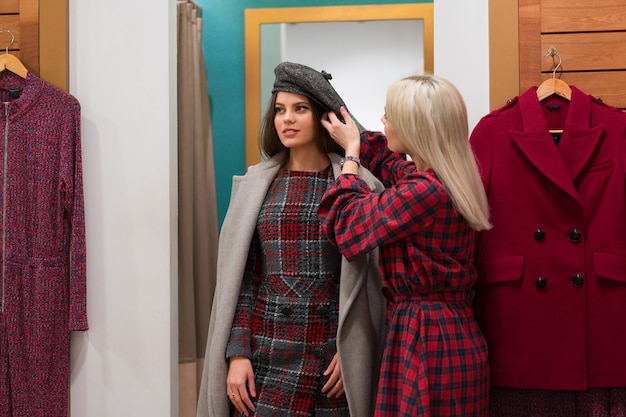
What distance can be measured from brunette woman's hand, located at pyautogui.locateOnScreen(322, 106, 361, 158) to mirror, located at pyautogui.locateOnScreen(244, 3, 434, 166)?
4.51ft

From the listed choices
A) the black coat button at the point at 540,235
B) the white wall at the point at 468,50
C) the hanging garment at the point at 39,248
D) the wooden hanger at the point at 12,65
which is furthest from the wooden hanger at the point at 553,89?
the wooden hanger at the point at 12,65

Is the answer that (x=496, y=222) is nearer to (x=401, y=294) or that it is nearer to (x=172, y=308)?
(x=401, y=294)

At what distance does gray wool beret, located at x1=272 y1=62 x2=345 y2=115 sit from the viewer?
1.96m

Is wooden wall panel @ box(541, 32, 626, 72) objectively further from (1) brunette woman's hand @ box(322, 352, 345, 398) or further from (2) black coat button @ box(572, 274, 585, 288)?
(1) brunette woman's hand @ box(322, 352, 345, 398)

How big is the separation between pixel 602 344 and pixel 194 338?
1.84 m

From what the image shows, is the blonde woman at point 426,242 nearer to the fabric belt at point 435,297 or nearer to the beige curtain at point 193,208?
the fabric belt at point 435,297

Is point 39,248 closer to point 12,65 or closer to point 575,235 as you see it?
point 12,65

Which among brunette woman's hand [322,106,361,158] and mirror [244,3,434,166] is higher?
mirror [244,3,434,166]

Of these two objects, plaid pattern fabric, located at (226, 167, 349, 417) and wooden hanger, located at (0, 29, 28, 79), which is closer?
plaid pattern fabric, located at (226, 167, 349, 417)

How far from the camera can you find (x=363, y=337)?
6.25ft

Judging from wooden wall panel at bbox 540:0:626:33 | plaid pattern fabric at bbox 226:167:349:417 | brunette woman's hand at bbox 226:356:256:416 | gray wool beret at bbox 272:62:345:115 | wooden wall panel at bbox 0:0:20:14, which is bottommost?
brunette woman's hand at bbox 226:356:256:416

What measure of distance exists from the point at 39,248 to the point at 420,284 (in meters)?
1.35

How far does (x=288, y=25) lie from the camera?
11.1 feet

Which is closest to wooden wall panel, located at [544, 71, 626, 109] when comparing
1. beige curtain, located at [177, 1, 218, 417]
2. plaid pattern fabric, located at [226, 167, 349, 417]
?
plaid pattern fabric, located at [226, 167, 349, 417]
